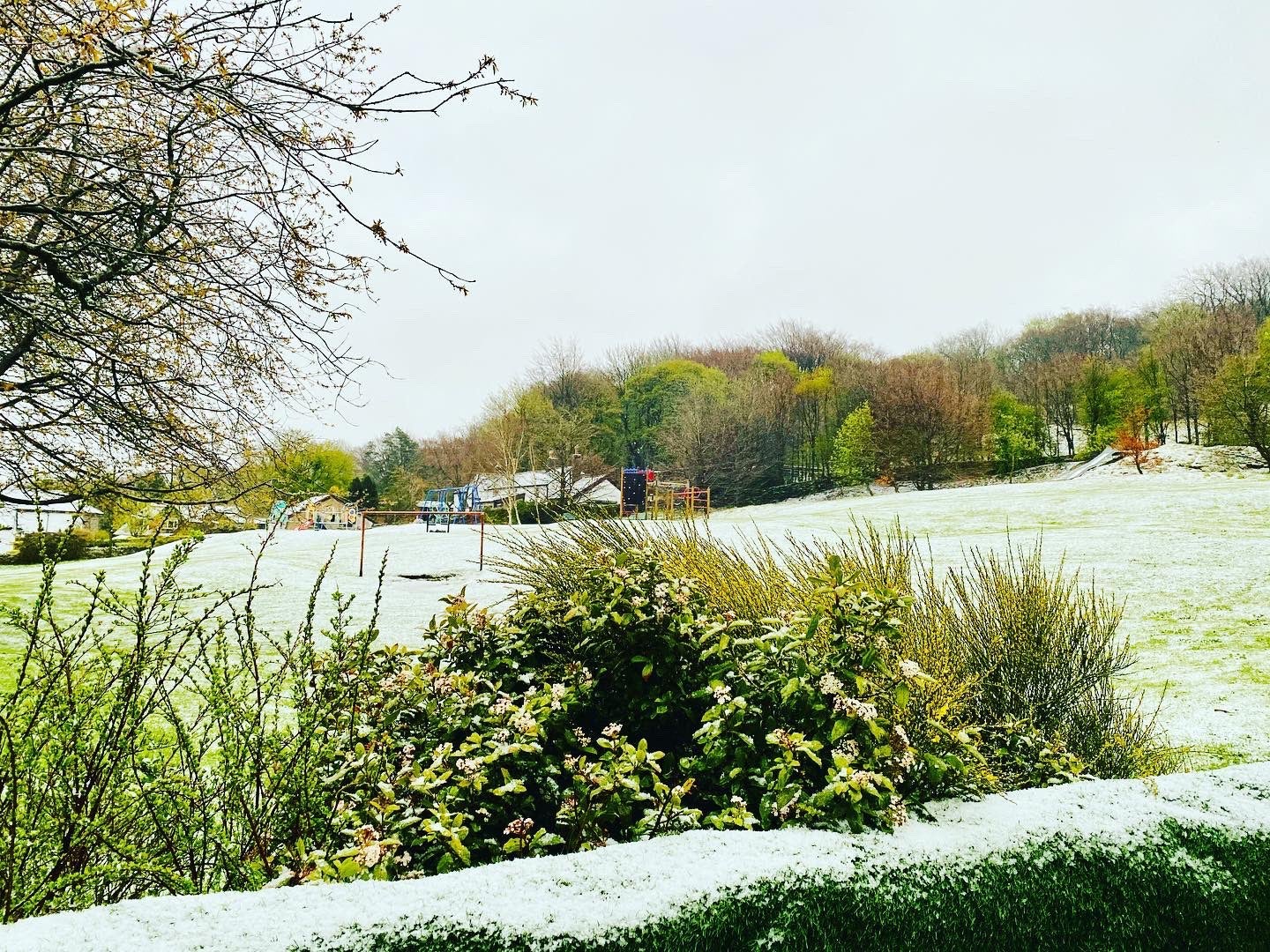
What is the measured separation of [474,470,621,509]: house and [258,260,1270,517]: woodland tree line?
4.29 ft

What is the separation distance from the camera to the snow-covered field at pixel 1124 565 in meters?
6.45

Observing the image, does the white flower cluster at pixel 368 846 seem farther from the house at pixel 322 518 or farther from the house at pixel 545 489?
the house at pixel 322 518

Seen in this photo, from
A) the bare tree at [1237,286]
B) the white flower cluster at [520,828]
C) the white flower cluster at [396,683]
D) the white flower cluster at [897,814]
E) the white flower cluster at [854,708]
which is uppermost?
the bare tree at [1237,286]

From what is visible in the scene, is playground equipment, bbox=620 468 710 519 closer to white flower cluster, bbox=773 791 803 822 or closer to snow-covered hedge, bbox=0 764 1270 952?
white flower cluster, bbox=773 791 803 822

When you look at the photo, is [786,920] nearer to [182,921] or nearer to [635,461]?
[182,921]

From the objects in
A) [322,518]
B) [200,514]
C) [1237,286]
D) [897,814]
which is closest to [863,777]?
[897,814]

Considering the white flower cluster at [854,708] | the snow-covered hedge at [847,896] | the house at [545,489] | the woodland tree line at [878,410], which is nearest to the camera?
the snow-covered hedge at [847,896]

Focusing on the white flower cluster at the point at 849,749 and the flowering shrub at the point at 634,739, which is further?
the white flower cluster at the point at 849,749

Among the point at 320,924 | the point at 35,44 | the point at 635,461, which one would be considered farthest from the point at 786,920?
the point at 635,461

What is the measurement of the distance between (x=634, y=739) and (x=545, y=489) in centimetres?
434

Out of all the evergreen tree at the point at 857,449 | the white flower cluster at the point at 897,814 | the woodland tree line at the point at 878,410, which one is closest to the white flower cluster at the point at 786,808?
the white flower cluster at the point at 897,814

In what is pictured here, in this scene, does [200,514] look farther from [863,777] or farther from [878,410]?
[878,410]

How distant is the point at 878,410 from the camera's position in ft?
150

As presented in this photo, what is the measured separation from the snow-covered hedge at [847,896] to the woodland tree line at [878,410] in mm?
31480
